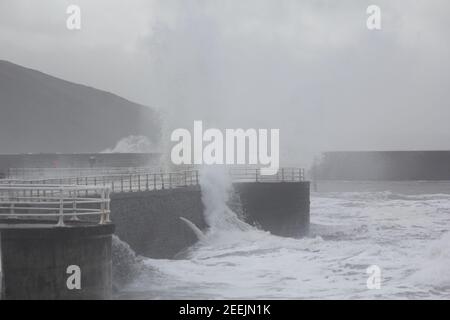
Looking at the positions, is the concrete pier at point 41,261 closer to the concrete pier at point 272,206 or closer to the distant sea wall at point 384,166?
the concrete pier at point 272,206

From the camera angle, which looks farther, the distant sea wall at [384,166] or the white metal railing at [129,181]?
the distant sea wall at [384,166]

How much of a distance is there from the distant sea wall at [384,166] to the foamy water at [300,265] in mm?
56583

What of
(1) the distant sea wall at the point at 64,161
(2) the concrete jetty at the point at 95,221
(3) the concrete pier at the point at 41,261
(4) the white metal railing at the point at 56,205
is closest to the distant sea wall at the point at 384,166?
(1) the distant sea wall at the point at 64,161

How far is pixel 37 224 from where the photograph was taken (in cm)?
1606

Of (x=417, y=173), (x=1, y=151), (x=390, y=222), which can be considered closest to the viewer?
(x=390, y=222)

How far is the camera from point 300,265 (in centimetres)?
2423

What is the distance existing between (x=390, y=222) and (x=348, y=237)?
6.75 metres

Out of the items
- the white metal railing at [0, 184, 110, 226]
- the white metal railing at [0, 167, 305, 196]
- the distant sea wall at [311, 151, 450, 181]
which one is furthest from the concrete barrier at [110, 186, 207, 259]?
the distant sea wall at [311, 151, 450, 181]

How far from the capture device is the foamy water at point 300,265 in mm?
19922

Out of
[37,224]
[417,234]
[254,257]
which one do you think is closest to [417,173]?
[417,234]

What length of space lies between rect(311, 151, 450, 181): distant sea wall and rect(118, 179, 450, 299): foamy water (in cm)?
5658

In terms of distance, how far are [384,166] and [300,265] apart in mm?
77007

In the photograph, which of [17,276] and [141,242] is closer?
[17,276]
